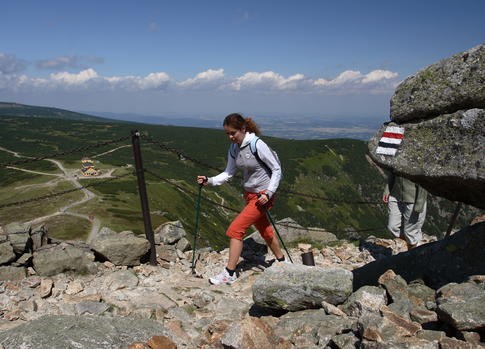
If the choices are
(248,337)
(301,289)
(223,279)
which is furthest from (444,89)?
(223,279)

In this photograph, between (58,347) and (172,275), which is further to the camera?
(172,275)

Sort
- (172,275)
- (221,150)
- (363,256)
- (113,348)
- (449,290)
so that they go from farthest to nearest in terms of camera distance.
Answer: (221,150) → (363,256) → (172,275) → (449,290) → (113,348)

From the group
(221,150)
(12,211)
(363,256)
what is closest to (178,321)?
(363,256)

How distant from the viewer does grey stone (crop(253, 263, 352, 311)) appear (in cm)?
648

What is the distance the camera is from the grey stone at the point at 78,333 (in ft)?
16.2

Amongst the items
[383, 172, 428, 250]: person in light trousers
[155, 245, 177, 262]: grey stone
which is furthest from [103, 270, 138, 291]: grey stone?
[383, 172, 428, 250]: person in light trousers

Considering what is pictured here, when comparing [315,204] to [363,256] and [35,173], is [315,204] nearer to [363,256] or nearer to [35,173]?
[35,173]

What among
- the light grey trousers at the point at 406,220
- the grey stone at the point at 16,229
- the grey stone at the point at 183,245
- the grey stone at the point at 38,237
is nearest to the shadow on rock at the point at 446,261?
the light grey trousers at the point at 406,220

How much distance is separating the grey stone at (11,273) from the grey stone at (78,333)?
134 inches

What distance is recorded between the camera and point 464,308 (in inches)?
190

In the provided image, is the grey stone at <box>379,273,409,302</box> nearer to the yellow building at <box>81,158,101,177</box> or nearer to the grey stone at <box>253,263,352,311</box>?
the grey stone at <box>253,263,352,311</box>

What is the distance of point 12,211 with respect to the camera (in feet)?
152

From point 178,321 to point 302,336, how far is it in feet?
7.89

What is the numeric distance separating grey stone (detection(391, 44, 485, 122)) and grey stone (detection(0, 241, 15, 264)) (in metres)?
9.11
